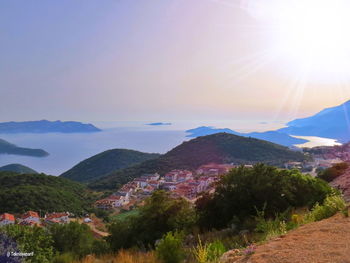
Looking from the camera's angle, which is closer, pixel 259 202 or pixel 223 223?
pixel 259 202

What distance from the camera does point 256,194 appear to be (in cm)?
695

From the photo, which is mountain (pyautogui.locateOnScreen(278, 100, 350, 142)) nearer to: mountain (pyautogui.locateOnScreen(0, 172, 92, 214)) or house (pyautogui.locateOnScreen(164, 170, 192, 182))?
house (pyautogui.locateOnScreen(164, 170, 192, 182))

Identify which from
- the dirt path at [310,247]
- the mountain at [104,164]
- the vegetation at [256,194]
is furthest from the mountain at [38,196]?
the dirt path at [310,247]

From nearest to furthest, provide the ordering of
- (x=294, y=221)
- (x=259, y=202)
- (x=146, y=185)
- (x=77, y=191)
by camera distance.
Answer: (x=294, y=221), (x=259, y=202), (x=77, y=191), (x=146, y=185)

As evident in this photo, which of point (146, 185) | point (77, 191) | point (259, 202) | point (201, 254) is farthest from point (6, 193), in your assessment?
point (201, 254)

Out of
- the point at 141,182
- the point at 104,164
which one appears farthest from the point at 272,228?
the point at 104,164

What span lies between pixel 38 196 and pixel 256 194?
38.7 m

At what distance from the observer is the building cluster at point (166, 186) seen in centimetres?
4056

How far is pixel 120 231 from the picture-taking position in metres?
9.30

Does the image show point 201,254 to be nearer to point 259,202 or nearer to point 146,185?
point 259,202

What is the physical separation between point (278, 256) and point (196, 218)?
5609mm

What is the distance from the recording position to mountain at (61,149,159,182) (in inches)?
3078

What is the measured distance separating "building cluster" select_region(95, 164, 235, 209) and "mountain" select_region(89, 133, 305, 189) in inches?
217


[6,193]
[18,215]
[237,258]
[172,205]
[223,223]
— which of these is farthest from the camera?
[6,193]
